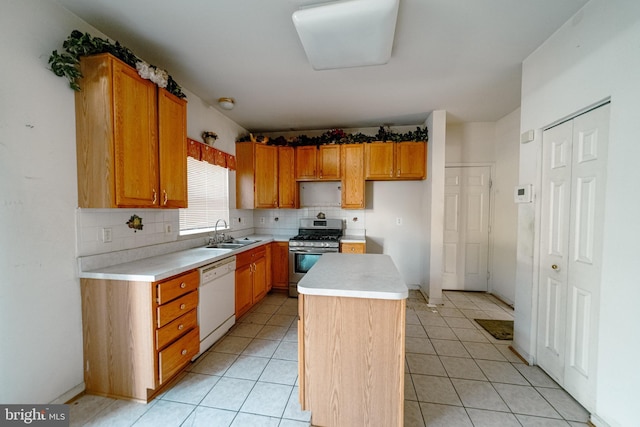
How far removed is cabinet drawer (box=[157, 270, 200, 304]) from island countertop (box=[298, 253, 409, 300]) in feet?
3.39

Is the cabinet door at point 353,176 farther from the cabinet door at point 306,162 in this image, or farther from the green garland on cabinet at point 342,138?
the cabinet door at point 306,162

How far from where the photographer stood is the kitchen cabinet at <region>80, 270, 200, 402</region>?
5.48ft

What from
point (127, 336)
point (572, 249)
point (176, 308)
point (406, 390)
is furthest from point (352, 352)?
point (572, 249)

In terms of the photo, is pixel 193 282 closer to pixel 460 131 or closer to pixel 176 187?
pixel 176 187

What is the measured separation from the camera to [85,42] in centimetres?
157

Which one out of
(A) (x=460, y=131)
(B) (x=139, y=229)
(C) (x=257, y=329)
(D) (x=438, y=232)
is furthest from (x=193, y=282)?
(A) (x=460, y=131)

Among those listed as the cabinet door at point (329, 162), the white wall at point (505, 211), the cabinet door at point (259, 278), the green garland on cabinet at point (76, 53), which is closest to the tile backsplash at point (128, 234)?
the cabinet door at point (259, 278)

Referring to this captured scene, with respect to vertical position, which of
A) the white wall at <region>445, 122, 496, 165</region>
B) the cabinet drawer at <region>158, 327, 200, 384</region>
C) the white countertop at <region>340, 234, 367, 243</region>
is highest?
the white wall at <region>445, 122, 496, 165</region>

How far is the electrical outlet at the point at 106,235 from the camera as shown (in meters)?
1.88

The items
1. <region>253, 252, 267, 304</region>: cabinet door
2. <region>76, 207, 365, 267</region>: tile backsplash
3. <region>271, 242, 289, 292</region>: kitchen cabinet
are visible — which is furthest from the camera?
<region>271, 242, 289, 292</region>: kitchen cabinet

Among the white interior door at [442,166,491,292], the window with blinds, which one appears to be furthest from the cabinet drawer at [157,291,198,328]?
the white interior door at [442,166,491,292]

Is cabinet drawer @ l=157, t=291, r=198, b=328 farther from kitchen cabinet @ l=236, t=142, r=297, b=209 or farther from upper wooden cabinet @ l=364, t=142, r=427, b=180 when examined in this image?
upper wooden cabinet @ l=364, t=142, r=427, b=180

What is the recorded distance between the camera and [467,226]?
389 cm

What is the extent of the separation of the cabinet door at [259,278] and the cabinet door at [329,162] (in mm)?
1604
